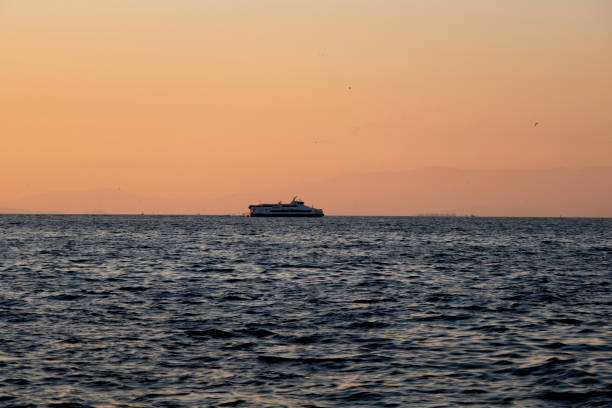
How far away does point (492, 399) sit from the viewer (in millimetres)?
16344

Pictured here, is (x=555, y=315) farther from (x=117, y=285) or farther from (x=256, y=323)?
(x=117, y=285)

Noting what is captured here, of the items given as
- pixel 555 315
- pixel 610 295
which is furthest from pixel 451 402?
pixel 610 295

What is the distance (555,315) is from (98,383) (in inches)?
735

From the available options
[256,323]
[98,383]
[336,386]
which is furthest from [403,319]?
[98,383]

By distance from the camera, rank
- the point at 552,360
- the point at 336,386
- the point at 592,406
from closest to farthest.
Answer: the point at 592,406 → the point at 336,386 → the point at 552,360

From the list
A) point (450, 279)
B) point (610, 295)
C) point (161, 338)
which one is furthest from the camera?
point (450, 279)

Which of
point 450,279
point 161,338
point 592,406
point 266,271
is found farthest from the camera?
point 266,271

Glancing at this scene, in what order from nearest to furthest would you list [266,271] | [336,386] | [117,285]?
1. [336,386]
2. [117,285]
3. [266,271]

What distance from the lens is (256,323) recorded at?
2619 centimetres

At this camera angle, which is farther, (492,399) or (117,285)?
(117,285)

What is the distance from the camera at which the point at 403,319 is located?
1078 inches

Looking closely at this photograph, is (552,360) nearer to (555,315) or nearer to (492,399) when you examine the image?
(492,399)

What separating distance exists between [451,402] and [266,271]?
3342 centimetres

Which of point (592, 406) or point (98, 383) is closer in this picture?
point (592, 406)
